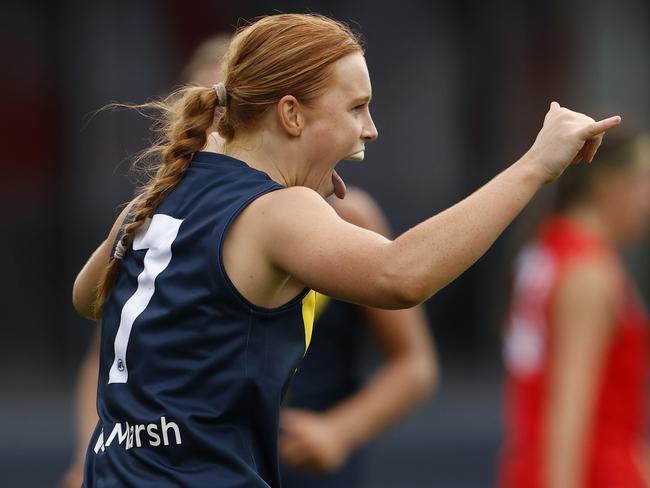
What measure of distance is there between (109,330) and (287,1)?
7.35 m

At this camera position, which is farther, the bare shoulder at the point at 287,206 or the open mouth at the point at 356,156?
the open mouth at the point at 356,156

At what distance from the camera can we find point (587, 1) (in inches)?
403

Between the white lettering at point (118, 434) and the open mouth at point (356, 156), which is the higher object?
the open mouth at point (356, 156)

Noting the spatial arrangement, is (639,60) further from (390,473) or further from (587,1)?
(390,473)

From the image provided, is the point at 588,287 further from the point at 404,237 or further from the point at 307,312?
the point at 404,237

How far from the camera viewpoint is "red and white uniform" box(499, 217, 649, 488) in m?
4.76

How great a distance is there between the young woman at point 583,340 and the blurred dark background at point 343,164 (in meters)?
4.98

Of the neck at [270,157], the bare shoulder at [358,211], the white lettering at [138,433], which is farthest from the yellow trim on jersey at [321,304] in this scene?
the white lettering at [138,433]

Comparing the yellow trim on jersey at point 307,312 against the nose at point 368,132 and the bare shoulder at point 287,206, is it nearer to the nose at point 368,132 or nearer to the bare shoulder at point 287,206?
the bare shoulder at point 287,206

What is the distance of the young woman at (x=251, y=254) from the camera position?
267cm

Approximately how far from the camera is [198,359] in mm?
2791

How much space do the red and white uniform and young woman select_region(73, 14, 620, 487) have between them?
77.3 inches

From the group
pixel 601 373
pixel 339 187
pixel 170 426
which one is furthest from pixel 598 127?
pixel 601 373

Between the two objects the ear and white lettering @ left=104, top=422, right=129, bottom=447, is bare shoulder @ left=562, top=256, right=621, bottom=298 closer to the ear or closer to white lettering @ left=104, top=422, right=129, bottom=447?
the ear
